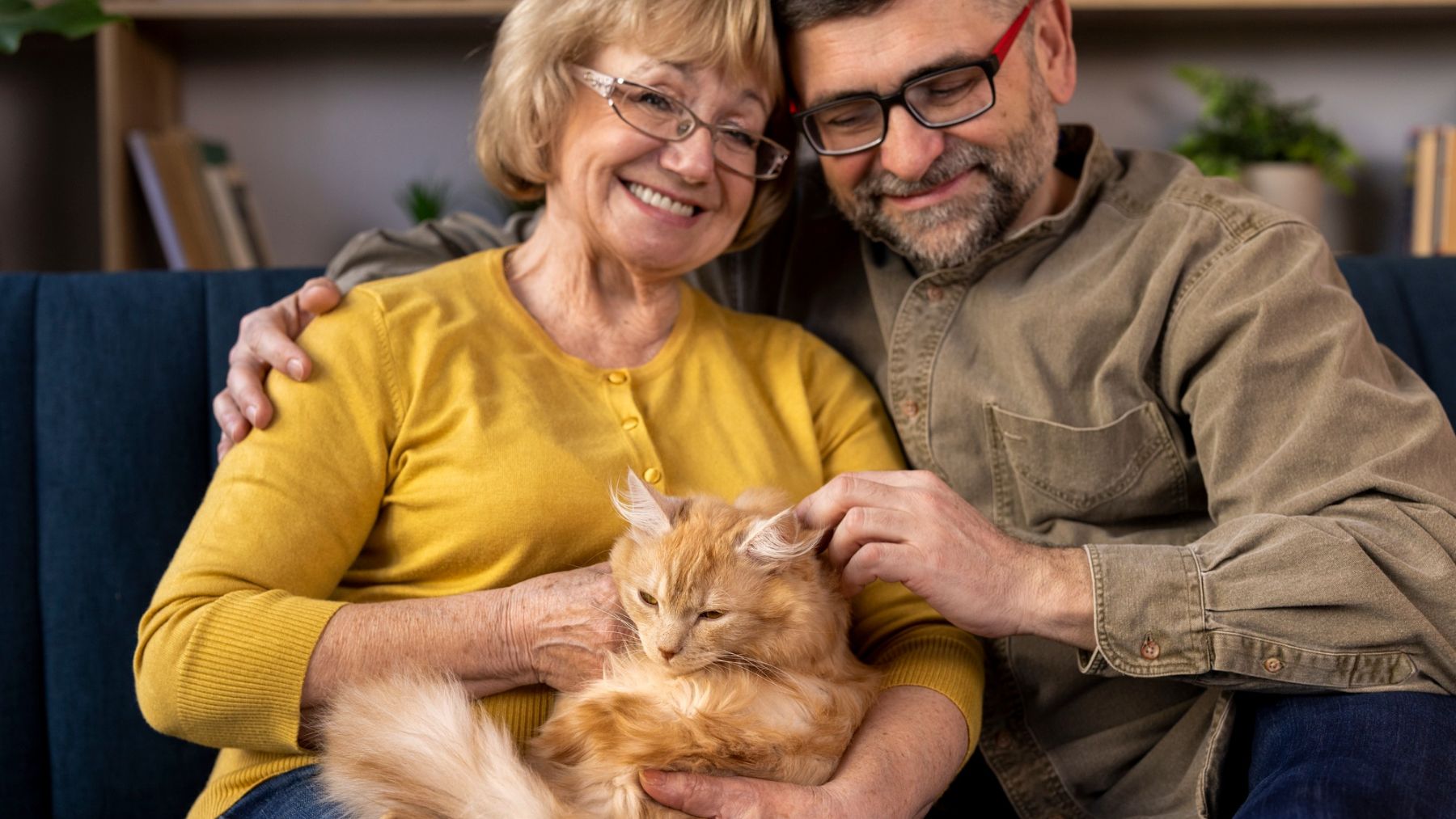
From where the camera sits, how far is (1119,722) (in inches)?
67.3

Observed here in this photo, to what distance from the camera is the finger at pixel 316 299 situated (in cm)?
161

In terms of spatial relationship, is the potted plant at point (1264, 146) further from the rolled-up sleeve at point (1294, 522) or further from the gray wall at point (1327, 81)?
the rolled-up sleeve at point (1294, 522)

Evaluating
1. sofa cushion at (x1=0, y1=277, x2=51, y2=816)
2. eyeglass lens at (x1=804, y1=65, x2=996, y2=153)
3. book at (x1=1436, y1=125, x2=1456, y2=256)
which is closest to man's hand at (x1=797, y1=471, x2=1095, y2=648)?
eyeglass lens at (x1=804, y1=65, x2=996, y2=153)

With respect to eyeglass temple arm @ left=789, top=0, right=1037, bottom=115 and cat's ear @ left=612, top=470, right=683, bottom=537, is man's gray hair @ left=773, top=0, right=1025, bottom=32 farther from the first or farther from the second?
cat's ear @ left=612, top=470, right=683, bottom=537

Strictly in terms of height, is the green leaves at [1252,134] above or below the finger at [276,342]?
below

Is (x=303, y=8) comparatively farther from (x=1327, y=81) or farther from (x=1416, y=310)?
(x=1327, y=81)

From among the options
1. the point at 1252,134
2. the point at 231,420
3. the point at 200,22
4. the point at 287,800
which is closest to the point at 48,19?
the point at 200,22

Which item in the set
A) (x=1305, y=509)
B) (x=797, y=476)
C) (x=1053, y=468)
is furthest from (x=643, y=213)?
(x=1305, y=509)

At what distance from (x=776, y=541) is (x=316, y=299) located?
77 centimetres

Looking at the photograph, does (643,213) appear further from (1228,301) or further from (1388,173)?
(1388,173)

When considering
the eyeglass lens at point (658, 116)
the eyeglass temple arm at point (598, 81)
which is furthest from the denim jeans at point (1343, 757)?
the eyeglass temple arm at point (598, 81)

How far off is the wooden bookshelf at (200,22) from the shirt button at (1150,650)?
2109 millimetres

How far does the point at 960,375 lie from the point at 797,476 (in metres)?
0.31

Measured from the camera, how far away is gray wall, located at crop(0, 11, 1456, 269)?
10.8ft
